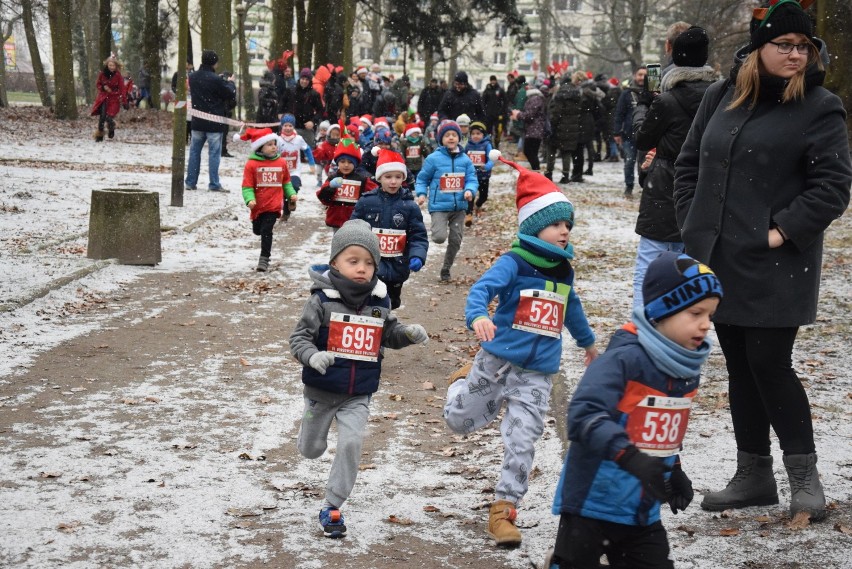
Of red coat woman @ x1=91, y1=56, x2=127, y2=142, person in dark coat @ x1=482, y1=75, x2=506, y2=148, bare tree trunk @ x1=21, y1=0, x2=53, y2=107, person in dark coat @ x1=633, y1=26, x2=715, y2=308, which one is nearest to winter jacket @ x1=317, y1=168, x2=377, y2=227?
person in dark coat @ x1=633, y1=26, x2=715, y2=308

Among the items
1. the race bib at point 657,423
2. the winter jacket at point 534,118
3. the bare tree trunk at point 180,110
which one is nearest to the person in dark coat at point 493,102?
the winter jacket at point 534,118

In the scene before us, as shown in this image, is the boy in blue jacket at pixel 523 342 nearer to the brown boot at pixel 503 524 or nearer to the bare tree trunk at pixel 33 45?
the brown boot at pixel 503 524

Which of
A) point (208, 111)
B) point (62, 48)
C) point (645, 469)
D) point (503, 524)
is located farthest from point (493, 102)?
point (645, 469)

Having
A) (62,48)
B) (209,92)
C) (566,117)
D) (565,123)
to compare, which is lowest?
(565,123)

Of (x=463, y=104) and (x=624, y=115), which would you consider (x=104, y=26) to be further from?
(x=624, y=115)

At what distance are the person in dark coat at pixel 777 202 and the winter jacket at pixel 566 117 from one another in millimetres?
17683

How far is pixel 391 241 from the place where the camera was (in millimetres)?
8898

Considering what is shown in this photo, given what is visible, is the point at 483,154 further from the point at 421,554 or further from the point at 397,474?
the point at 421,554

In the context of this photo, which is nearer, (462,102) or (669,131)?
(669,131)

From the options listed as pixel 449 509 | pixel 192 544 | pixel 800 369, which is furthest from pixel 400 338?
pixel 800 369

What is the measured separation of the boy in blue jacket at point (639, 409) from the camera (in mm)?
3806

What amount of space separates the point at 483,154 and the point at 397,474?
39.1 ft

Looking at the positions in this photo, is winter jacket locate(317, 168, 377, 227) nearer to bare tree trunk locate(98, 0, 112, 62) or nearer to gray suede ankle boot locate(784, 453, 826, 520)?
gray suede ankle boot locate(784, 453, 826, 520)

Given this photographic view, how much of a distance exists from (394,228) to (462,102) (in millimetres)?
13451
